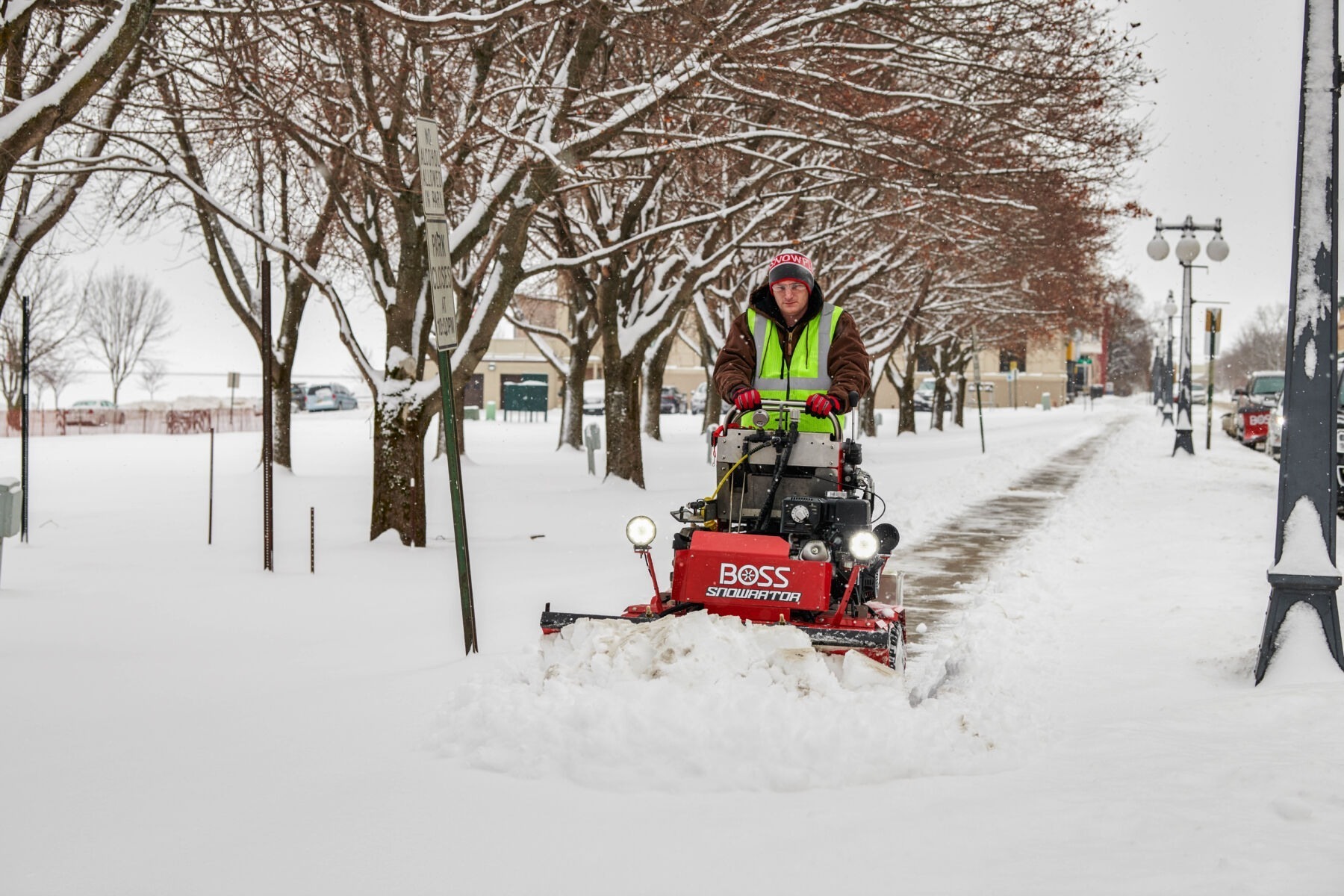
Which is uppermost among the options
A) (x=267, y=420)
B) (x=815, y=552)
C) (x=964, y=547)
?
(x=267, y=420)

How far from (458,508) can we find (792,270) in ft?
7.91

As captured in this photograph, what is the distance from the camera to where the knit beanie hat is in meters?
6.83

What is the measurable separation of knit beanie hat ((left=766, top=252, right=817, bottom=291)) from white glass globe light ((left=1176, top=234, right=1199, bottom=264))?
2315cm

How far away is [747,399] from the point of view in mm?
6723

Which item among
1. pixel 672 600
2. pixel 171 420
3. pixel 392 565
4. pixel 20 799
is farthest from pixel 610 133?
pixel 171 420

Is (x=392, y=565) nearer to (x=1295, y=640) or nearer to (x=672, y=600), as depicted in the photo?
(x=672, y=600)

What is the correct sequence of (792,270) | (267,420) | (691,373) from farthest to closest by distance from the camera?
1. (691,373)
2. (267,420)
3. (792,270)

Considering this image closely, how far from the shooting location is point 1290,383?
6.77 meters

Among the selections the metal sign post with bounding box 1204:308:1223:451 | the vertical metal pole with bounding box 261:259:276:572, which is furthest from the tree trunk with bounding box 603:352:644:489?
the metal sign post with bounding box 1204:308:1223:451

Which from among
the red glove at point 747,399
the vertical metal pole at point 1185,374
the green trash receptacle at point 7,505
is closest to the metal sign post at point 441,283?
the red glove at point 747,399

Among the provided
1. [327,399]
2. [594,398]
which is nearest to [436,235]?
[327,399]

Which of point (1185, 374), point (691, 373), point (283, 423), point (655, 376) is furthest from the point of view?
point (691, 373)

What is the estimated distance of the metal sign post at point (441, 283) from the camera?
22.6ft

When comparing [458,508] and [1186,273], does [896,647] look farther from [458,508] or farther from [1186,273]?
[1186,273]
